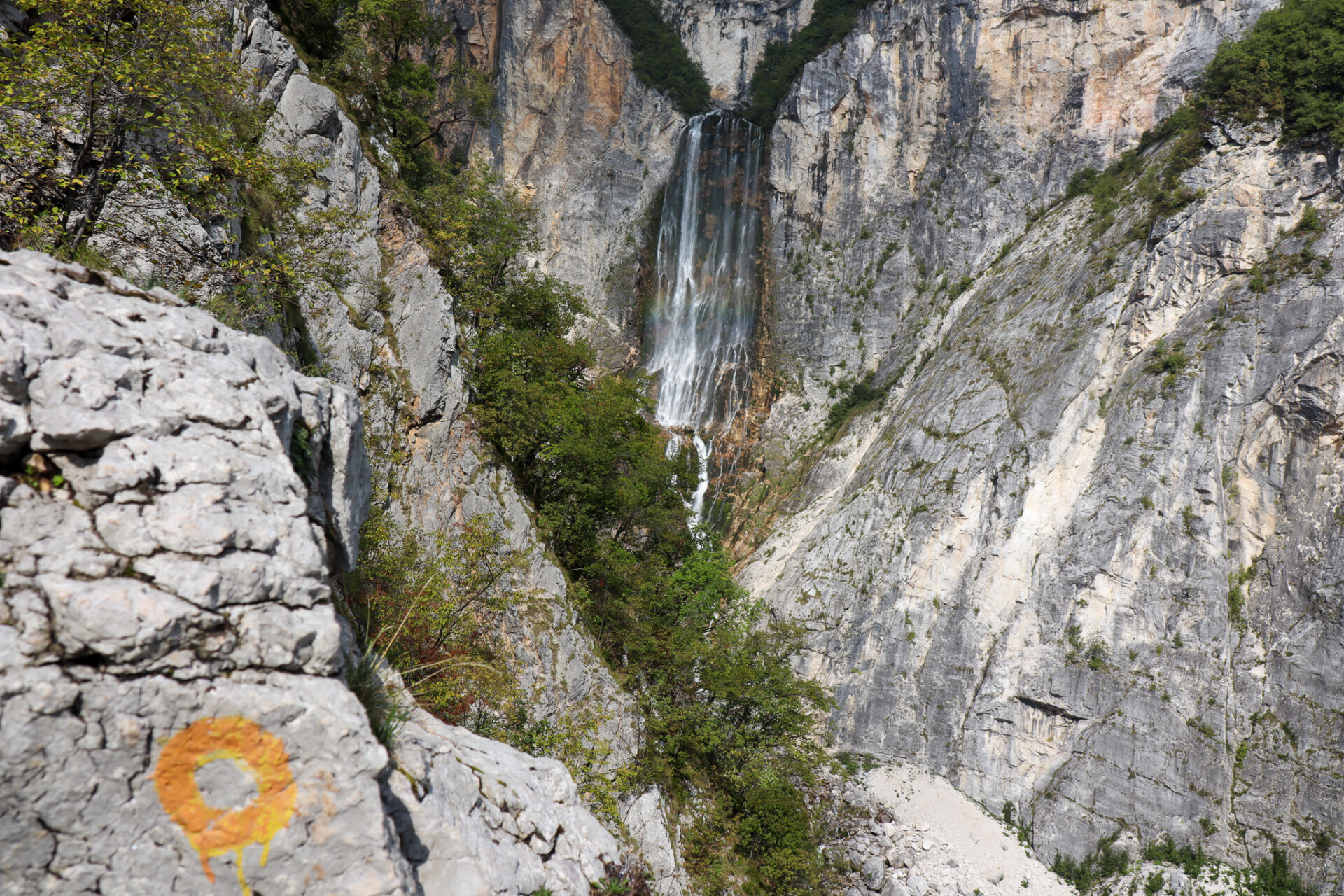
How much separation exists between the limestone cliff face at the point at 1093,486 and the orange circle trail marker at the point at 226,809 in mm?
25536

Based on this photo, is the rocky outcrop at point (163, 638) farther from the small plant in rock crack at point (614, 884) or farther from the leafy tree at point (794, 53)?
the leafy tree at point (794, 53)

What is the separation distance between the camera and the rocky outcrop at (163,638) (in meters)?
3.57

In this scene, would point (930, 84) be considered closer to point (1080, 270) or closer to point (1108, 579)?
point (1080, 270)

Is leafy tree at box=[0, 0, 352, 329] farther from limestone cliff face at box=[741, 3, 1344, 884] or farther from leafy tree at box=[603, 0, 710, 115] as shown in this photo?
leafy tree at box=[603, 0, 710, 115]

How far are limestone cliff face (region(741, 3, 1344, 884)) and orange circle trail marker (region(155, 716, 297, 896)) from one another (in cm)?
2554

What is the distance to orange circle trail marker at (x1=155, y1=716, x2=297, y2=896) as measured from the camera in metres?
3.79

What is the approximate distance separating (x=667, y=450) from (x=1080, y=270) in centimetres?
2094

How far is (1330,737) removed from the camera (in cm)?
1941

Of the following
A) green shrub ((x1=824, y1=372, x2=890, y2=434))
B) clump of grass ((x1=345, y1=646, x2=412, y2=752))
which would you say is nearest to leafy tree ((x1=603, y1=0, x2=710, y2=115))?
green shrub ((x1=824, y1=372, x2=890, y2=434))

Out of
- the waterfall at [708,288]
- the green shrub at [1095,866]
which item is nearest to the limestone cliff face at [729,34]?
the waterfall at [708,288]

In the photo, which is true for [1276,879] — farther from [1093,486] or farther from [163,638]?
[163,638]

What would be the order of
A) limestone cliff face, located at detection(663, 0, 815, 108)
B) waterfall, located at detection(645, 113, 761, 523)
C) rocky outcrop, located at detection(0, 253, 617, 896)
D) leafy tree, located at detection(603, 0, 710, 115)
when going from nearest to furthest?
rocky outcrop, located at detection(0, 253, 617, 896), waterfall, located at detection(645, 113, 761, 523), leafy tree, located at detection(603, 0, 710, 115), limestone cliff face, located at detection(663, 0, 815, 108)

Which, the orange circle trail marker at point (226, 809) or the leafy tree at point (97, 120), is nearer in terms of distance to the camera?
the orange circle trail marker at point (226, 809)

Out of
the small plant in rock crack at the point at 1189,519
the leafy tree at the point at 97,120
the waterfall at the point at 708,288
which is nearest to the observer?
the leafy tree at the point at 97,120
